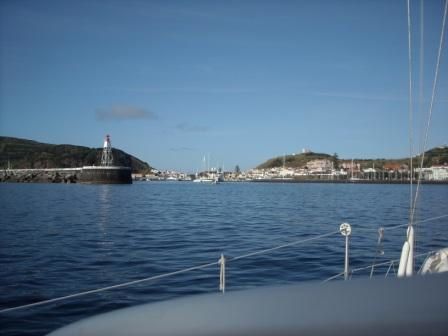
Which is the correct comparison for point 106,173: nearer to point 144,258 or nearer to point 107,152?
point 107,152

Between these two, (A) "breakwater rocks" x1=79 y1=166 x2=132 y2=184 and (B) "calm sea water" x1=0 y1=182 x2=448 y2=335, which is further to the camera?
(A) "breakwater rocks" x1=79 y1=166 x2=132 y2=184

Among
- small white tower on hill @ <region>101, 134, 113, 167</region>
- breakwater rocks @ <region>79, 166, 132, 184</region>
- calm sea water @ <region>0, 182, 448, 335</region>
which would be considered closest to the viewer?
calm sea water @ <region>0, 182, 448, 335</region>

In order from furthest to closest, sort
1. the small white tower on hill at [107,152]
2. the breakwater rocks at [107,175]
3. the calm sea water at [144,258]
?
the small white tower on hill at [107,152]
the breakwater rocks at [107,175]
the calm sea water at [144,258]

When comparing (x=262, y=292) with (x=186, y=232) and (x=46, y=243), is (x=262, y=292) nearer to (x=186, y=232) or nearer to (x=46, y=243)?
(x=46, y=243)

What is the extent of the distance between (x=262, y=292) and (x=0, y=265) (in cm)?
1482

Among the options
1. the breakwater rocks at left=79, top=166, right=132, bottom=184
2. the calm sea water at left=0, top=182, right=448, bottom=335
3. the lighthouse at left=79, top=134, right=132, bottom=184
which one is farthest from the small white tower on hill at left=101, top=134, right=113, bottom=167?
the calm sea water at left=0, top=182, right=448, bottom=335

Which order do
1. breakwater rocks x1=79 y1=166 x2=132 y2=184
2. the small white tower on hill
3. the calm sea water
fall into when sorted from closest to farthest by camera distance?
the calm sea water, breakwater rocks x1=79 y1=166 x2=132 y2=184, the small white tower on hill

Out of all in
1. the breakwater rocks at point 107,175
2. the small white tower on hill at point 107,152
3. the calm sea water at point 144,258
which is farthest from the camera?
the small white tower on hill at point 107,152

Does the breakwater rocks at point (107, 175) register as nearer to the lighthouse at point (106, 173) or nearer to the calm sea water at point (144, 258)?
the lighthouse at point (106, 173)

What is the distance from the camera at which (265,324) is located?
2572mm

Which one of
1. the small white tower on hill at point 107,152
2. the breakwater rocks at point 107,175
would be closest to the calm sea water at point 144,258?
the breakwater rocks at point 107,175

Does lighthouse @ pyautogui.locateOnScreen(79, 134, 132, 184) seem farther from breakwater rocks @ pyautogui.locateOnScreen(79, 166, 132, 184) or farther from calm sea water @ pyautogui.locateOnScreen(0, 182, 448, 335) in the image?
calm sea water @ pyautogui.locateOnScreen(0, 182, 448, 335)

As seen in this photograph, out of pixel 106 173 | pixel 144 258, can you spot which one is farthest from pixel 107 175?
pixel 144 258

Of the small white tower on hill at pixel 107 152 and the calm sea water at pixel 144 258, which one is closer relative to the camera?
the calm sea water at pixel 144 258
